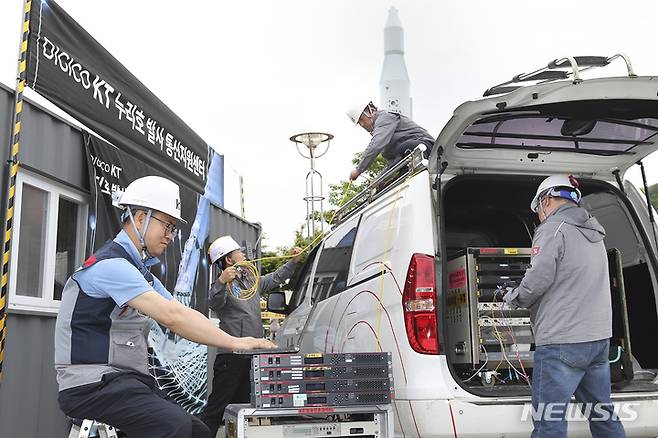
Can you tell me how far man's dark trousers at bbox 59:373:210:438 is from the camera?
3121 millimetres

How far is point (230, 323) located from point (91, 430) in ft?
9.75

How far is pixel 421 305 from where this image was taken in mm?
3787

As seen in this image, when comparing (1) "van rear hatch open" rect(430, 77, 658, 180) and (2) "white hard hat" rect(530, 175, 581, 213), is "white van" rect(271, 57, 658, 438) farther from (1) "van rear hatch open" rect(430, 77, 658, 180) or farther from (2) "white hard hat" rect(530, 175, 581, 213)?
(2) "white hard hat" rect(530, 175, 581, 213)

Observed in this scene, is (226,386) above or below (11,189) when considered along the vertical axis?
below

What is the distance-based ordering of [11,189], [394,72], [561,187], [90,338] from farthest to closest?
[394,72]
[11,189]
[561,187]
[90,338]

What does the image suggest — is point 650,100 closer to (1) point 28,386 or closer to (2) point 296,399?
(2) point 296,399

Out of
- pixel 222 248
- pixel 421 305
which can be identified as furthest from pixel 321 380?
pixel 222 248

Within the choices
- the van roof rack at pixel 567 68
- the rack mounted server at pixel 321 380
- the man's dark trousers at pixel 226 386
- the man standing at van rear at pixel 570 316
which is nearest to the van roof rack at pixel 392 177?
the van roof rack at pixel 567 68

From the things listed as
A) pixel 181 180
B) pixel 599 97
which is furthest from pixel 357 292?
pixel 181 180

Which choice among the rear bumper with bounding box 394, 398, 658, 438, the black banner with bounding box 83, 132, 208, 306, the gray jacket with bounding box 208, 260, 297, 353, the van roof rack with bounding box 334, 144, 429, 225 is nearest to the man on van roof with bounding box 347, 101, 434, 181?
the van roof rack with bounding box 334, 144, 429, 225

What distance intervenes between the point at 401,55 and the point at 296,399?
542 inches

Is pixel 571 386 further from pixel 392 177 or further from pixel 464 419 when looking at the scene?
pixel 392 177

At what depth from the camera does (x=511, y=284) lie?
4531 millimetres

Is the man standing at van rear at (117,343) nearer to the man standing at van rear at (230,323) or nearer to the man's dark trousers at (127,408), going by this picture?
the man's dark trousers at (127,408)
